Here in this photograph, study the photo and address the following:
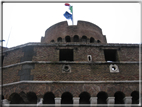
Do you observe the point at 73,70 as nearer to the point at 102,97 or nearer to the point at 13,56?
the point at 102,97

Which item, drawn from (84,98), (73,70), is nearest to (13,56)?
(73,70)

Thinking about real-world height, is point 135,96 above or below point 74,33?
below

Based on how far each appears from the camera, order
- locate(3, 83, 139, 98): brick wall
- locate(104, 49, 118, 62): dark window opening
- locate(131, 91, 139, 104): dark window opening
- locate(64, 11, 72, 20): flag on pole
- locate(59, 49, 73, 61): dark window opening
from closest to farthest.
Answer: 1. locate(3, 83, 139, 98): brick wall
2. locate(131, 91, 139, 104): dark window opening
3. locate(59, 49, 73, 61): dark window opening
4. locate(104, 49, 118, 62): dark window opening
5. locate(64, 11, 72, 20): flag on pole

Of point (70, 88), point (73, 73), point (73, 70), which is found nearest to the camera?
point (70, 88)

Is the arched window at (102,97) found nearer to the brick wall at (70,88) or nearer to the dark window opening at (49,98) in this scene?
the brick wall at (70,88)

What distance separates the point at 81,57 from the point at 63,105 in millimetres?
3334

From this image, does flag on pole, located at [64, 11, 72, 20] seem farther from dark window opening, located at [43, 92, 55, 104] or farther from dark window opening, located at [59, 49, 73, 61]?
dark window opening, located at [43, 92, 55, 104]

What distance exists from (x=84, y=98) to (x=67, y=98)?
100 centimetres

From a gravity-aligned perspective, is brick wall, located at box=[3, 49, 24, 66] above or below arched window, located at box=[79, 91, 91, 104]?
above

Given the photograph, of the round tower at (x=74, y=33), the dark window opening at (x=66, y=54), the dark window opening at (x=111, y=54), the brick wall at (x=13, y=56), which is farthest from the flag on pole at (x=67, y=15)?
the brick wall at (x=13, y=56)

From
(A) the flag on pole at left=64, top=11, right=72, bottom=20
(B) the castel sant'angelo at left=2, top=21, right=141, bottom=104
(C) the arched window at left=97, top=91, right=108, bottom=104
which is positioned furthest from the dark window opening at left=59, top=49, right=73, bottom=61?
(A) the flag on pole at left=64, top=11, right=72, bottom=20

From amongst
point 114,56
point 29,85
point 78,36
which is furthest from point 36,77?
point 78,36

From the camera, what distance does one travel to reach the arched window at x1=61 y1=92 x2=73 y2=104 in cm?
1032

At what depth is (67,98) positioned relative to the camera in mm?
10516
